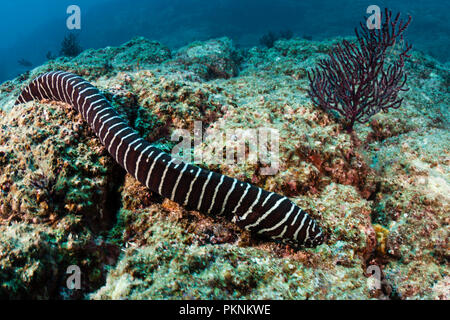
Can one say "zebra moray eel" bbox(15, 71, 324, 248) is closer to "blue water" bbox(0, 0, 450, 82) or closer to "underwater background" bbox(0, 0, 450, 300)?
"underwater background" bbox(0, 0, 450, 300)

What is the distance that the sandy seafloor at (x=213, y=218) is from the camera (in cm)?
274

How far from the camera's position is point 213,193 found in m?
3.40

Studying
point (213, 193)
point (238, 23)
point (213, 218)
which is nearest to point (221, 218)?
point (213, 218)

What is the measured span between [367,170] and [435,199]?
110cm

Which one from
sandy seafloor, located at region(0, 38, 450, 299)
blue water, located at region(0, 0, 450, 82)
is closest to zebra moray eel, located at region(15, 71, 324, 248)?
sandy seafloor, located at region(0, 38, 450, 299)

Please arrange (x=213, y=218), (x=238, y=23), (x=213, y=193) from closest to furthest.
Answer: (x=213, y=193)
(x=213, y=218)
(x=238, y=23)

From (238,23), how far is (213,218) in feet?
126

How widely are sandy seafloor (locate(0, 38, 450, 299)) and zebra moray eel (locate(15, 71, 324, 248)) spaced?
20 cm

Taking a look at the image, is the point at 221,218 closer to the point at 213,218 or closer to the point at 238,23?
the point at 213,218

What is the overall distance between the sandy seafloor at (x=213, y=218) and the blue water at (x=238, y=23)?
20.4 meters

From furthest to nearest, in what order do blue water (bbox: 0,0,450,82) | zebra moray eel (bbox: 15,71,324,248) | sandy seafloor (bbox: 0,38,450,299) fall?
blue water (bbox: 0,0,450,82) < zebra moray eel (bbox: 15,71,324,248) < sandy seafloor (bbox: 0,38,450,299)

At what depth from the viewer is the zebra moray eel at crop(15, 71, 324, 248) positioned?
336 centimetres
